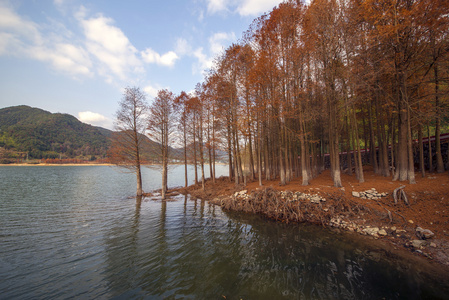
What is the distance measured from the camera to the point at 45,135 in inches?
4094

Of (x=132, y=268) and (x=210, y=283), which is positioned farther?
(x=132, y=268)

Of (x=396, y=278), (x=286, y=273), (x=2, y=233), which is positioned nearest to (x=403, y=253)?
(x=396, y=278)

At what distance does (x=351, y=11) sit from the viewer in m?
11.1

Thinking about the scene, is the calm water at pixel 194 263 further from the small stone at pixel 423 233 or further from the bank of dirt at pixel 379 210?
the small stone at pixel 423 233

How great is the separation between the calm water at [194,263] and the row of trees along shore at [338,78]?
21.9 feet

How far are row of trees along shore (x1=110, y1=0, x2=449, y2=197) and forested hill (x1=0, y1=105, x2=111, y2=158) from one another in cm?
7894

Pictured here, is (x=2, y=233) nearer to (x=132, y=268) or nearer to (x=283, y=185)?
(x=132, y=268)

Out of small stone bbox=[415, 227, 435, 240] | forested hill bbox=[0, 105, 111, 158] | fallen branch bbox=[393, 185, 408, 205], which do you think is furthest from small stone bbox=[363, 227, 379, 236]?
forested hill bbox=[0, 105, 111, 158]

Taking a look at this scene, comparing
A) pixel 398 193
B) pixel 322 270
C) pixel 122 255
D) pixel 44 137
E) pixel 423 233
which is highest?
pixel 44 137

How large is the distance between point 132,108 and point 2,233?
515 inches

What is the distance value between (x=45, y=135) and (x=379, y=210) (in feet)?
506

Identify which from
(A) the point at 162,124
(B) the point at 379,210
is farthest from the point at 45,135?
(B) the point at 379,210

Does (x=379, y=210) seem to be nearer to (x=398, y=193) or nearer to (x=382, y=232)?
(x=382, y=232)

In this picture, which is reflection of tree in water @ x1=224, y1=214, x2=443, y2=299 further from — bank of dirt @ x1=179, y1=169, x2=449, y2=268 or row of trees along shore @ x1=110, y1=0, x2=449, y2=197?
row of trees along shore @ x1=110, y1=0, x2=449, y2=197
